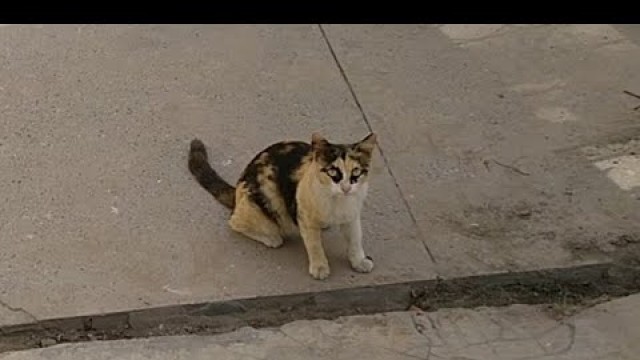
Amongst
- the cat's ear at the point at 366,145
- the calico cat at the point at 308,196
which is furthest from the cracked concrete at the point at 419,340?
the cat's ear at the point at 366,145

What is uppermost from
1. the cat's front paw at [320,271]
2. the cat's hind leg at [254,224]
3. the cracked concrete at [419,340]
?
the cat's hind leg at [254,224]

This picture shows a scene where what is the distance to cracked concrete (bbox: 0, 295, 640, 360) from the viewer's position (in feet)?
10.4

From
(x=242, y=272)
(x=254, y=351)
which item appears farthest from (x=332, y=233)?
(x=254, y=351)

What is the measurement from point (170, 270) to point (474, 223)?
108 cm

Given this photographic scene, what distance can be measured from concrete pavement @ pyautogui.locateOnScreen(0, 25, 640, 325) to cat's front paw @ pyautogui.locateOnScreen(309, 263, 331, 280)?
1.0 inches

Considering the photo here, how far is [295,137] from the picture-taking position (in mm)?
4223

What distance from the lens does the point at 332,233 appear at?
3.73 metres

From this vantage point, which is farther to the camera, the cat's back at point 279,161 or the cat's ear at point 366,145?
the cat's back at point 279,161

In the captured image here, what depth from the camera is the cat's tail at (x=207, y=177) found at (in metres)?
3.80

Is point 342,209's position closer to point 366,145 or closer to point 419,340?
point 366,145

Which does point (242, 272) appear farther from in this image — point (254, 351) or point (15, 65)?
point (15, 65)

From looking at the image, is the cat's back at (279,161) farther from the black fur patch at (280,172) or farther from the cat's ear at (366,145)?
the cat's ear at (366,145)

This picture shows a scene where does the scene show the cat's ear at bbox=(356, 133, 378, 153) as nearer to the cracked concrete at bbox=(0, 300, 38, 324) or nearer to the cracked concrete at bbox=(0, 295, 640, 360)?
the cracked concrete at bbox=(0, 295, 640, 360)

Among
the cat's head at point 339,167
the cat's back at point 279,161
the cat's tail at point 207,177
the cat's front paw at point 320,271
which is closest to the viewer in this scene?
the cat's head at point 339,167
